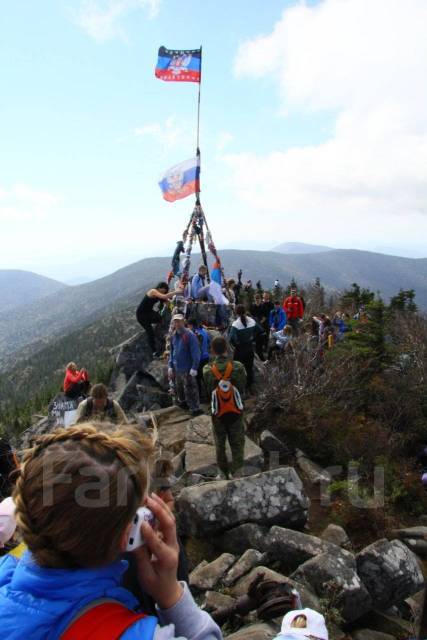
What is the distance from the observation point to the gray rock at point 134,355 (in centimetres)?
1313

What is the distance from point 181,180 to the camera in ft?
44.7

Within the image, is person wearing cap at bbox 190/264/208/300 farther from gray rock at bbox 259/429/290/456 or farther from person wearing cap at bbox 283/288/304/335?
gray rock at bbox 259/429/290/456

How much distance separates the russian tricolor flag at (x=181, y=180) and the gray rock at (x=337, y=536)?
10994 millimetres

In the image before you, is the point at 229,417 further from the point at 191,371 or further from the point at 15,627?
the point at 15,627

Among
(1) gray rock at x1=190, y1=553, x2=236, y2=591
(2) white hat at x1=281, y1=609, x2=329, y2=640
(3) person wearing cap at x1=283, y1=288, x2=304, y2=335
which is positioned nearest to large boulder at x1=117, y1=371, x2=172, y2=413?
(3) person wearing cap at x1=283, y1=288, x2=304, y2=335

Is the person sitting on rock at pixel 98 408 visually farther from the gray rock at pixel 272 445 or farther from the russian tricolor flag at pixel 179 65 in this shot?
the russian tricolor flag at pixel 179 65

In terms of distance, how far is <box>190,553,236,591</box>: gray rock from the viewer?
436 cm

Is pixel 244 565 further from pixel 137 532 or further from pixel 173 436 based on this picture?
pixel 173 436

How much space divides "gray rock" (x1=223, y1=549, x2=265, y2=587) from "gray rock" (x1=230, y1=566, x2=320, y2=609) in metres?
0.06

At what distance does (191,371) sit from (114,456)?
7294mm

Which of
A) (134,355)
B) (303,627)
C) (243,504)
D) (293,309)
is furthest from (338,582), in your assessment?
(293,309)

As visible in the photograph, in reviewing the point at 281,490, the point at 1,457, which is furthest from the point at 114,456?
the point at 281,490

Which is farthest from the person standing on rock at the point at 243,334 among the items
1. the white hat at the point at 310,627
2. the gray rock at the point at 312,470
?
the white hat at the point at 310,627

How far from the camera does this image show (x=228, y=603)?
387 cm
